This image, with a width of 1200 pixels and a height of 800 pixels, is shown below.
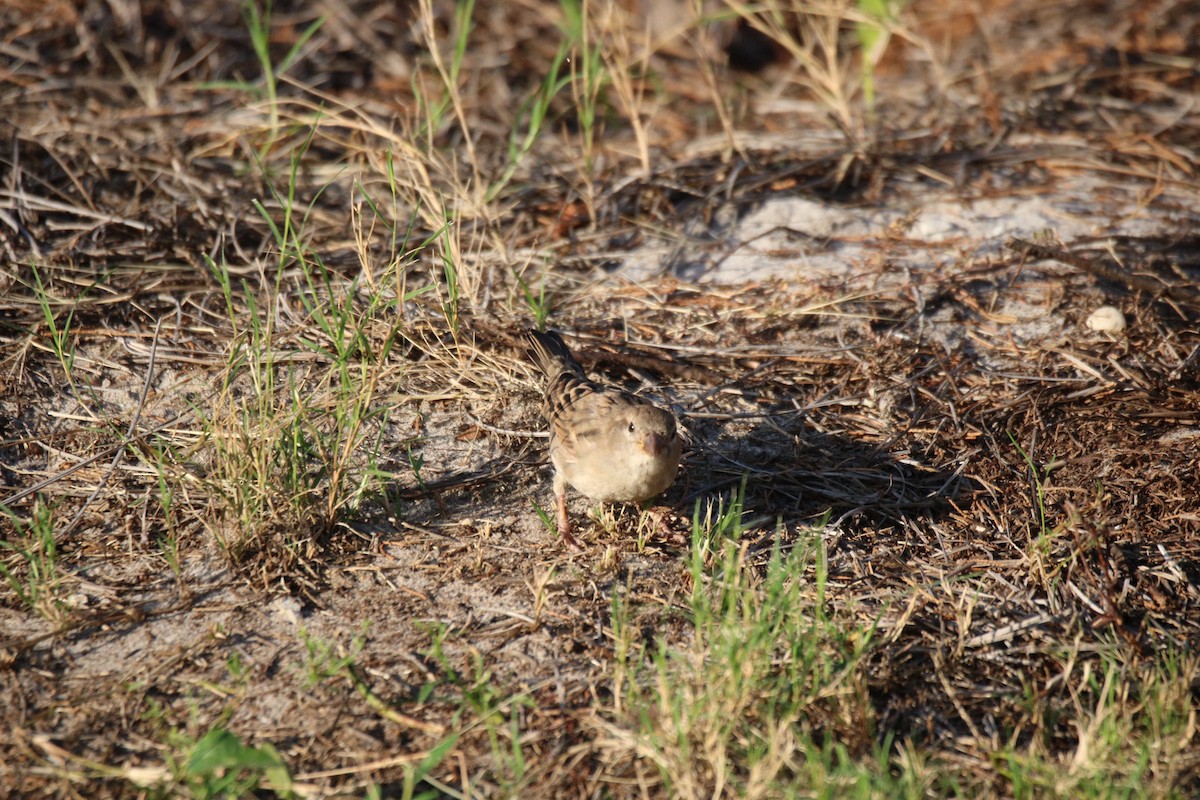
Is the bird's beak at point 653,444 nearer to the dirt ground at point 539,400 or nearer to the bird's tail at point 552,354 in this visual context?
the dirt ground at point 539,400

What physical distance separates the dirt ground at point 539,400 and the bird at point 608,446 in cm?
25

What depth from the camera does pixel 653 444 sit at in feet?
14.1

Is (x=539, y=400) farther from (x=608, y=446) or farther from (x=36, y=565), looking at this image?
(x=36, y=565)

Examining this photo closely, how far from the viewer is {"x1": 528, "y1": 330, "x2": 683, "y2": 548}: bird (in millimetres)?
4371

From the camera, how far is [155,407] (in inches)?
206

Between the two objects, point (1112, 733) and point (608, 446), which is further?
point (608, 446)

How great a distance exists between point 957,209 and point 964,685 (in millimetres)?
3718

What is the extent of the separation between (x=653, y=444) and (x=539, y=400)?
4.11 feet

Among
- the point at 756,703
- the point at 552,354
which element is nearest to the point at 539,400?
the point at 552,354

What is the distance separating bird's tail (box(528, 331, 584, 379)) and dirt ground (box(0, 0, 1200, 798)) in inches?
12.5

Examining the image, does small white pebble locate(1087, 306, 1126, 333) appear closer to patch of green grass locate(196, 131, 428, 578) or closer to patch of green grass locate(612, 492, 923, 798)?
patch of green grass locate(612, 492, 923, 798)

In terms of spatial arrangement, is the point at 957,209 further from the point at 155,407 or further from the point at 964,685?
the point at 155,407

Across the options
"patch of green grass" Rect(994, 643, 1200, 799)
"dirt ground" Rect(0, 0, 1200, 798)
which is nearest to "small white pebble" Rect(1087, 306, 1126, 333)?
"dirt ground" Rect(0, 0, 1200, 798)

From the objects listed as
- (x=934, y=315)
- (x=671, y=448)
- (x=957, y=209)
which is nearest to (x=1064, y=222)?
(x=957, y=209)
